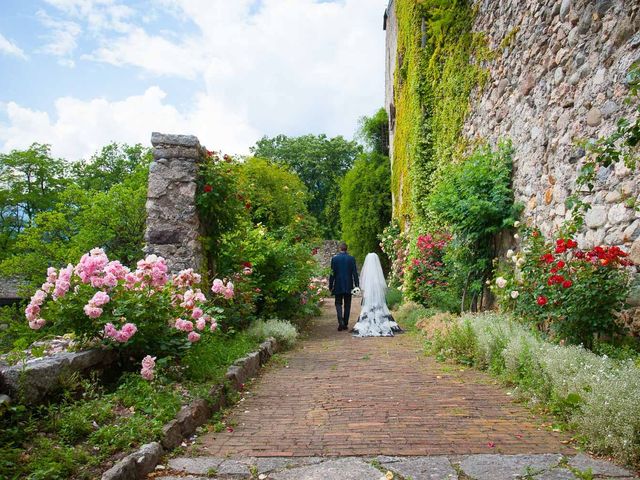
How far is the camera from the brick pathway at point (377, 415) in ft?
10.3

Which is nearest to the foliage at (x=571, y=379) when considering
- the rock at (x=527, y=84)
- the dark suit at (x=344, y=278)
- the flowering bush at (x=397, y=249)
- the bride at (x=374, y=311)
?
the rock at (x=527, y=84)

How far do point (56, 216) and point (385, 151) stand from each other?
16.1 meters

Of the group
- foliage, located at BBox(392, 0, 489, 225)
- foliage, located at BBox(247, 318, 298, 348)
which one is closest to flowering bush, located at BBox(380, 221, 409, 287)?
foliage, located at BBox(392, 0, 489, 225)

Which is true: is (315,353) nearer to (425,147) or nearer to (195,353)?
(195,353)

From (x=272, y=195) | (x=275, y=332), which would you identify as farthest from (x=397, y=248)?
(x=275, y=332)

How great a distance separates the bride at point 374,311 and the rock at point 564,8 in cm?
587

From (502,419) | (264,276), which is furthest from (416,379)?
(264,276)

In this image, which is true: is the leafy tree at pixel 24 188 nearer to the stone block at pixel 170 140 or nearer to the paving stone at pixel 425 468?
the stone block at pixel 170 140

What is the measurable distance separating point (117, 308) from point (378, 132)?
22.8 metres

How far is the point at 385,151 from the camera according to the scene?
83.5ft

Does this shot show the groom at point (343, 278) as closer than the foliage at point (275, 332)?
No

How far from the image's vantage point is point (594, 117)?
5.27 metres

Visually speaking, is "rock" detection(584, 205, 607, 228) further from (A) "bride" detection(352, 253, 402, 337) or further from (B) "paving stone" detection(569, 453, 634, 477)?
(A) "bride" detection(352, 253, 402, 337)

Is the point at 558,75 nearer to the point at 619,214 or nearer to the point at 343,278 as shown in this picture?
the point at 619,214
